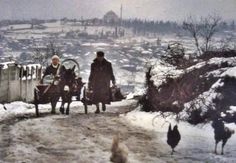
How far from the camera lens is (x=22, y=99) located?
6984mm

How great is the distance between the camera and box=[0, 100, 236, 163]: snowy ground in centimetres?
494

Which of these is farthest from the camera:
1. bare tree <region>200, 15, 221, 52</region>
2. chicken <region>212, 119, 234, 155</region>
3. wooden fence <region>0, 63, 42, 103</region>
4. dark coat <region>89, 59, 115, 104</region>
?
wooden fence <region>0, 63, 42, 103</region>

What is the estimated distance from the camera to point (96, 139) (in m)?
5.20

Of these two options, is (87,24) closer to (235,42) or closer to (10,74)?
(235,42)

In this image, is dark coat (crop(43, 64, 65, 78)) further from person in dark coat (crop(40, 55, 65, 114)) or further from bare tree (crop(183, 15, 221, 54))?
bare tree (crop(183, 15, 221, 54))

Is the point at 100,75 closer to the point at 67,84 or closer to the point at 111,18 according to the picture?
the point at 67,84

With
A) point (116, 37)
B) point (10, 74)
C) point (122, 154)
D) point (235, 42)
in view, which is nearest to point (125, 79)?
point (116, 37)

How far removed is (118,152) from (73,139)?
17.5 inches

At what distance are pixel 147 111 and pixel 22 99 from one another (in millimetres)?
1978

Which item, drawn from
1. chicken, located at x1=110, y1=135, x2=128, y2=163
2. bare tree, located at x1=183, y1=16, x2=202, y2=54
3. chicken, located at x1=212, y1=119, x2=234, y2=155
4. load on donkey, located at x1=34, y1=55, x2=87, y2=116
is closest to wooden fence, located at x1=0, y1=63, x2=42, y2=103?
load on donkey, located at x1=34, y1=55, x2=87, y2=116

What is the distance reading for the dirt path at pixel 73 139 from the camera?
4918 mm

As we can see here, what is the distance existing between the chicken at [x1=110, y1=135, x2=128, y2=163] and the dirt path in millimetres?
40

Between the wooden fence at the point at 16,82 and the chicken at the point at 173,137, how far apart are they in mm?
1929

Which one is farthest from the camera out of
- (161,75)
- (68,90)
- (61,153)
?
(161,75)
